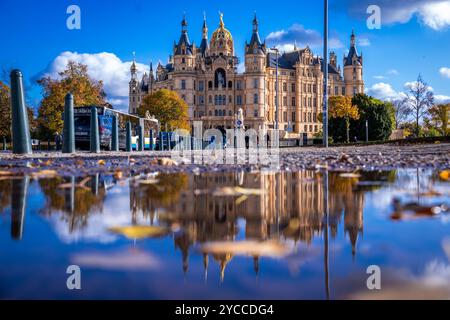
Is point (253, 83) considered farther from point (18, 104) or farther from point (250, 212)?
point (250, 212)

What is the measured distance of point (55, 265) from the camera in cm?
145

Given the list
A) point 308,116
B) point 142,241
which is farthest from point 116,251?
point 308,116

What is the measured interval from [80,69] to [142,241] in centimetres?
4985

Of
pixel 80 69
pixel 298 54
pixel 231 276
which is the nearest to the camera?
pixel 231 276

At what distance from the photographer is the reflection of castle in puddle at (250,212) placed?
6.14 feet

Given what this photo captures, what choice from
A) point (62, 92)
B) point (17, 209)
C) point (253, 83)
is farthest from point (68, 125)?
point (253, 83)

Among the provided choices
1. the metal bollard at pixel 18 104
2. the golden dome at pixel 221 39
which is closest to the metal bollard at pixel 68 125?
the metal bollard at pixel 18 104

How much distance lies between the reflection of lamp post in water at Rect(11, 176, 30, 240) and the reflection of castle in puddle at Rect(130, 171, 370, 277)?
577mm

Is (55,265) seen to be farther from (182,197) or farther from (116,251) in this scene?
(182,197)

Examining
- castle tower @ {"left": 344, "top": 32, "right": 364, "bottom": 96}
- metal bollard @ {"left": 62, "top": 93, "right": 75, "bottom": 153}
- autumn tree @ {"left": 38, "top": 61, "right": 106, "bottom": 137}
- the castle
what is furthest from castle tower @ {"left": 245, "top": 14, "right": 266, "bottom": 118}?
metal bollard @ {"left": 62, "top": 93, "right": 75, "bottom": 153}

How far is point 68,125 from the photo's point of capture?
13.2 metres

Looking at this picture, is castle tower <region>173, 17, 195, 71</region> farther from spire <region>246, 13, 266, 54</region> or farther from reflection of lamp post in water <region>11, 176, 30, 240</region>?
reflection of lamp post in water <region>11, 176, 30, 240</region>

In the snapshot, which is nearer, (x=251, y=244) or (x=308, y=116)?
(x=251, y=244)

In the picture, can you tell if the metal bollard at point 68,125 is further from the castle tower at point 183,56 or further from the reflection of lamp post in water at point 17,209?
the castle tower at point 183,56
